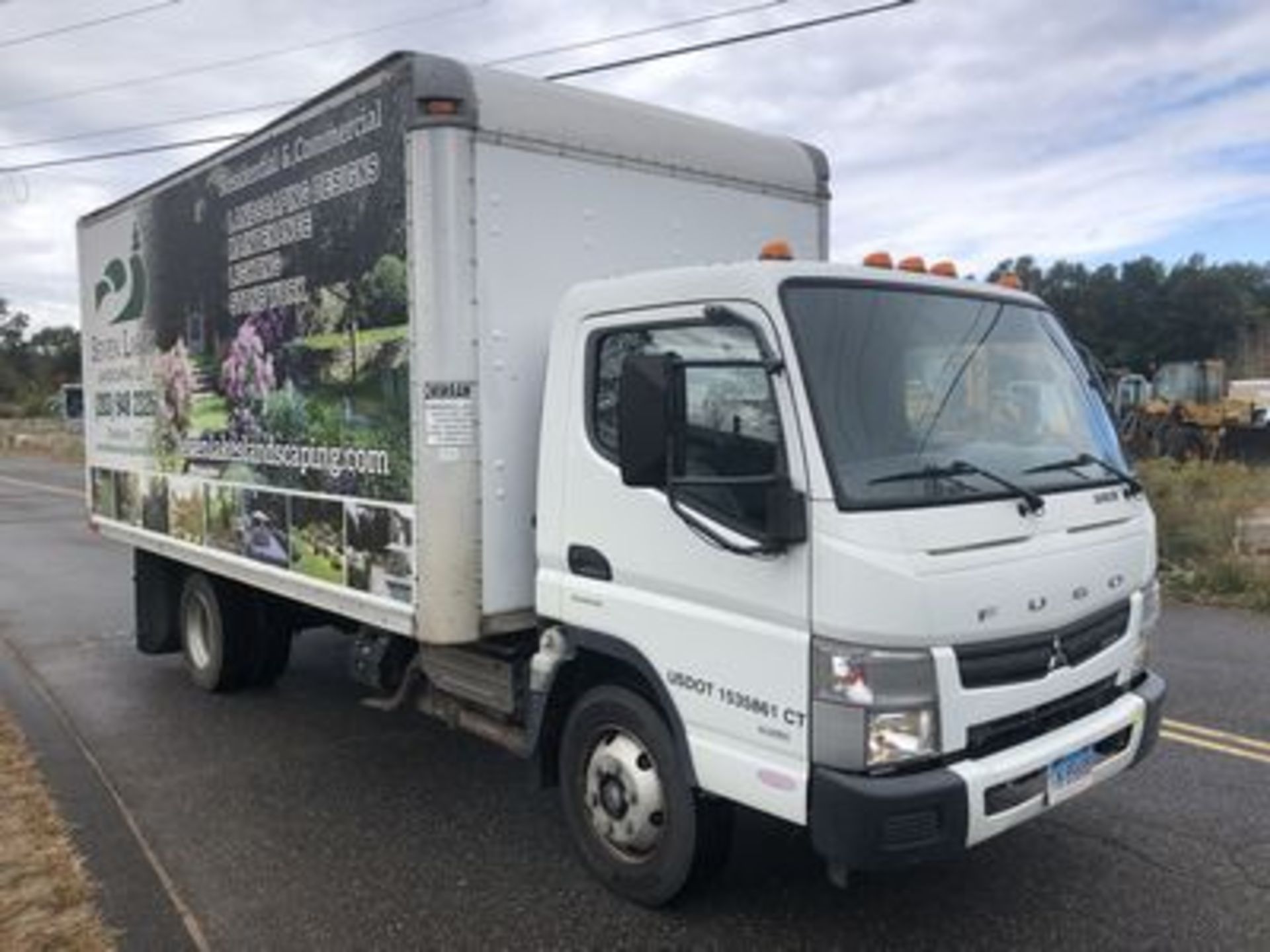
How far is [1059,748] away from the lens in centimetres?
398

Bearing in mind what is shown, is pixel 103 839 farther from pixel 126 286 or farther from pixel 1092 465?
pixel 1092 465

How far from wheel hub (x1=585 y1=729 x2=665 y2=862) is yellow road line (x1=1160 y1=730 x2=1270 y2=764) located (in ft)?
10.4

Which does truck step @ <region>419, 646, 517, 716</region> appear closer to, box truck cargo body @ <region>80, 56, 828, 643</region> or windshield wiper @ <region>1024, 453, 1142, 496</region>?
box truck cargo body @ <region>80, 56, 828, 643</region>

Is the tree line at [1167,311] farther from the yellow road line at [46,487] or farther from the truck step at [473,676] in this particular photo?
the truck step at [473,676]

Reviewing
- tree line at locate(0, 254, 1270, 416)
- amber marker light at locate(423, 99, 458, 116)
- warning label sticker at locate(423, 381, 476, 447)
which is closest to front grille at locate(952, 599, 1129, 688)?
warning label sticker at locate(423, 381, 476, 447)

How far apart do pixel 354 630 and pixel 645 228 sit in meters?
2.72

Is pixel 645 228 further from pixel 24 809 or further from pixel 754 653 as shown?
pixel 24 809

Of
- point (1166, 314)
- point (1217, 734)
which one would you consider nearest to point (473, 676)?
point (1217, 734)

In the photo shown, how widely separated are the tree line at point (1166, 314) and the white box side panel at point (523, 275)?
207 feet

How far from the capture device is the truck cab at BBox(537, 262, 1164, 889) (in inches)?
143

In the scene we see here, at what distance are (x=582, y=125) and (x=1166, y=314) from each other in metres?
67.9

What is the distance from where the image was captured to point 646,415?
380 centimetres

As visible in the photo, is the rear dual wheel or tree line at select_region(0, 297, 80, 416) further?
tree line at select_region(0, 297, 80, 416)

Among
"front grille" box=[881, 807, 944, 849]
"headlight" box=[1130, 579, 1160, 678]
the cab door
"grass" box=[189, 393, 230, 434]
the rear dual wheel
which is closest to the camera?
"front grille" box=[881, 807, 944, 849]
